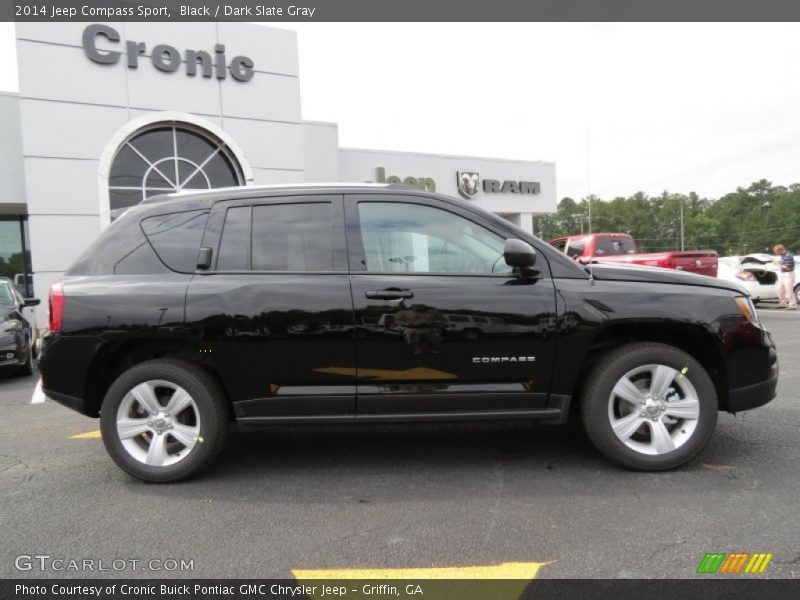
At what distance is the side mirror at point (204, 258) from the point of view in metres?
3.51

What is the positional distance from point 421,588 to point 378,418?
48.2 inches

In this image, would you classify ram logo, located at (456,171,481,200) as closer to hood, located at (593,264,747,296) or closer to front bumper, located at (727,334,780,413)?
hood, located at (593,264,747,296)

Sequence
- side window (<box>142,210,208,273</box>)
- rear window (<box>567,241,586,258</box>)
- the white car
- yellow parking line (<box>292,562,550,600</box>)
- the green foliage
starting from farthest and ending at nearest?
the green foliage < the white car < rear window (<box>567,241,586,258</box>) < side window (<box>142,210,208,273</box>) < yellow parking line (<box>292,562,550,600</box>)

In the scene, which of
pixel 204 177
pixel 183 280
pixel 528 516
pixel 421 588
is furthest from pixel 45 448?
pixel 204 177

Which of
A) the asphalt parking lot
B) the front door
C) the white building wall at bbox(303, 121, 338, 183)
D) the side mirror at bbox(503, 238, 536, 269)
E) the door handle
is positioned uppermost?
the white building wall at bbox(303, 121, 338, 183)

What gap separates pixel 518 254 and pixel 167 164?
492 inches

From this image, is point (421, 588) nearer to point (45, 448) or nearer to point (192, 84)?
point (45, 448)

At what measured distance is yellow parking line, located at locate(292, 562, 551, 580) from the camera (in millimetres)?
2422

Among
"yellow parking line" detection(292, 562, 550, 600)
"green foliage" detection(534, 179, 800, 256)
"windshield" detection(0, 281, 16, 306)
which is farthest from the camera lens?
"green foliage" detection(534, 179, 800, 256)

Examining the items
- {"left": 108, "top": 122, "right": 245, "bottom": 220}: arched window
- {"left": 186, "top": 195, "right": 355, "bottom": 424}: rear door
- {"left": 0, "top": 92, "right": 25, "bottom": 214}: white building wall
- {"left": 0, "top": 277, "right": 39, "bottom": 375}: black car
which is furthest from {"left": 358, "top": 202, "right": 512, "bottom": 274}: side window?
{"left": 0, "top": 92, "right": 25, "bottom": 214}: white building wall

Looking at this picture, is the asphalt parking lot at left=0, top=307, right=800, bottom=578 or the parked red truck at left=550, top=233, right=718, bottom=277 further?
the parked red truck at left=550, top=233, right=718, bottom=277

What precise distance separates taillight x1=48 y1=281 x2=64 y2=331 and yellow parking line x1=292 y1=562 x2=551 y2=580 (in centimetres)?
224

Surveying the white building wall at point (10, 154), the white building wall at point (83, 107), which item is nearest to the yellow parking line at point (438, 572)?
the white building wall at point (83, 107)

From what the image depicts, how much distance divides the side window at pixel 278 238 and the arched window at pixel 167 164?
424 inches
